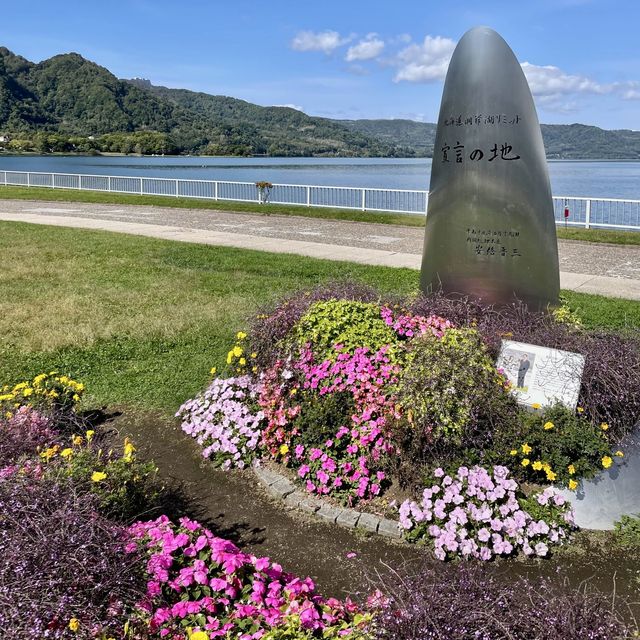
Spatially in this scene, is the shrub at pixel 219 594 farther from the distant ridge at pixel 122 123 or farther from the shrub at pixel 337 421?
the distant ridge at pixel 122 123

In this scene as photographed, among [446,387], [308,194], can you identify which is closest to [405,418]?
[446,387]

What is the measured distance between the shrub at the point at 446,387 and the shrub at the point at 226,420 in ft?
4.19

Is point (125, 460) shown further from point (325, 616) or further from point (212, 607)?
point (325, 616)

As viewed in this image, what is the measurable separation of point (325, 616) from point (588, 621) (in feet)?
3.38

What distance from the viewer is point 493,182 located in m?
5.73

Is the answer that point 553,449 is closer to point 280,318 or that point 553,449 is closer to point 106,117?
point 280,318

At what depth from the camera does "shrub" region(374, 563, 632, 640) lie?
85.5 inches

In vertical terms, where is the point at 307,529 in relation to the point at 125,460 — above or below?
below

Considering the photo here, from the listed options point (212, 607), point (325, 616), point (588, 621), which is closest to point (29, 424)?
point (212, 607)

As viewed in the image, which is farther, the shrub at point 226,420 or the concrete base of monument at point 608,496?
the shrub at point 226,420

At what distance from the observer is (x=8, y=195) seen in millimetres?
28344

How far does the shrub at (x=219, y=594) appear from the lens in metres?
2.53

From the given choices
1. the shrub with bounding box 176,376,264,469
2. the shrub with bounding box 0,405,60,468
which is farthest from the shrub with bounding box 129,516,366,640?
the shrub with bounding box 176,376,264,469

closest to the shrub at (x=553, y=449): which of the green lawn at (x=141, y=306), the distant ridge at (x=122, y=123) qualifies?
the green lawn at (x=141, y=306)
